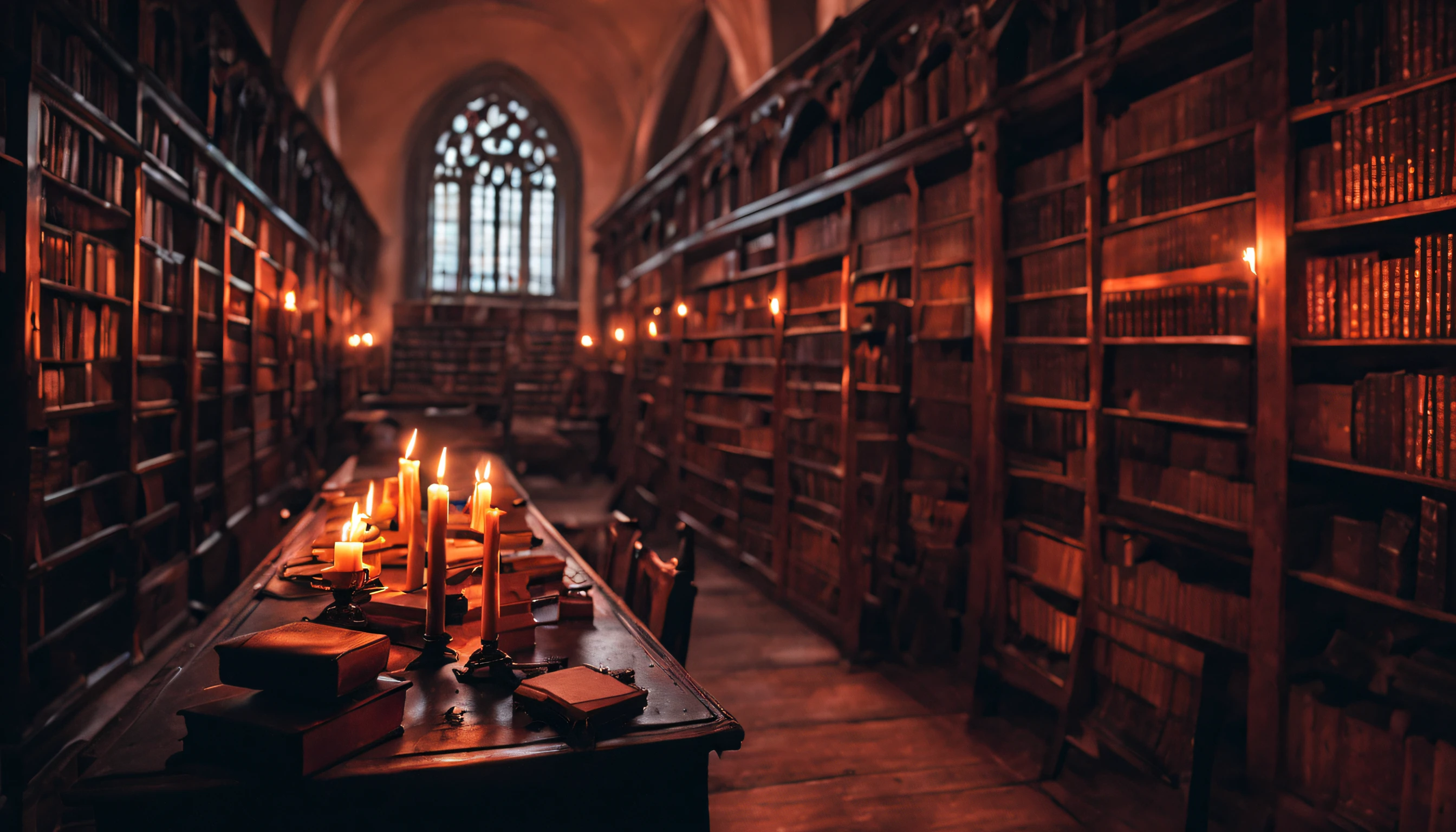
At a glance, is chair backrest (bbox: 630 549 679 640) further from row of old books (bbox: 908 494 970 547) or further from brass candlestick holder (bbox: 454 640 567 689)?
row of old books (bbox: 908 494 970 547)

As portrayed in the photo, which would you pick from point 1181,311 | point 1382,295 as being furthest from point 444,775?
point 1181,311

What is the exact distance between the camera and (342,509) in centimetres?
296

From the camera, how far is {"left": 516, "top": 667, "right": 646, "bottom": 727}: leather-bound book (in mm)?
1307

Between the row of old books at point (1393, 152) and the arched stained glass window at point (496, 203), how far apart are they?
12.8 m

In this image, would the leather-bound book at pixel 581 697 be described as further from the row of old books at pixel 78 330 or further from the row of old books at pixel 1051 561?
the row of old books at pixel 78 330

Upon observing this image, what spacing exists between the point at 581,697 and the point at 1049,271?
8.17 ft

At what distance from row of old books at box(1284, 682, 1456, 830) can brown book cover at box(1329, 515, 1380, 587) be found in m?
0.31

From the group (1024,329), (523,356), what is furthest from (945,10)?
(523,356)

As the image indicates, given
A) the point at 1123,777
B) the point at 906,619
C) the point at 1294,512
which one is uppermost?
the point at 1294,512

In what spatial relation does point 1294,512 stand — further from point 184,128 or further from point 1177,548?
point 184,128

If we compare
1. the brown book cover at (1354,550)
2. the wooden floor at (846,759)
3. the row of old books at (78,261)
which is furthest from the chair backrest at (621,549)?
the row of old books at (78,261)

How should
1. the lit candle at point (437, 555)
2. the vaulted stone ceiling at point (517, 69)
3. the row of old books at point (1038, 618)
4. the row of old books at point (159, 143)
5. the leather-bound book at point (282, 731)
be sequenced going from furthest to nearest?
Answer: the vaulted stone ceiling at point (517, 69), the row of old books at point (159, 143), the row of old books at point (1038, 618), the lit candle at point (437, 555), the leather-bound book at point (282, 731)

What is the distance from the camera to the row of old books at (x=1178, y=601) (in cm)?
237

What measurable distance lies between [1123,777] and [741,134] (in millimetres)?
4311
